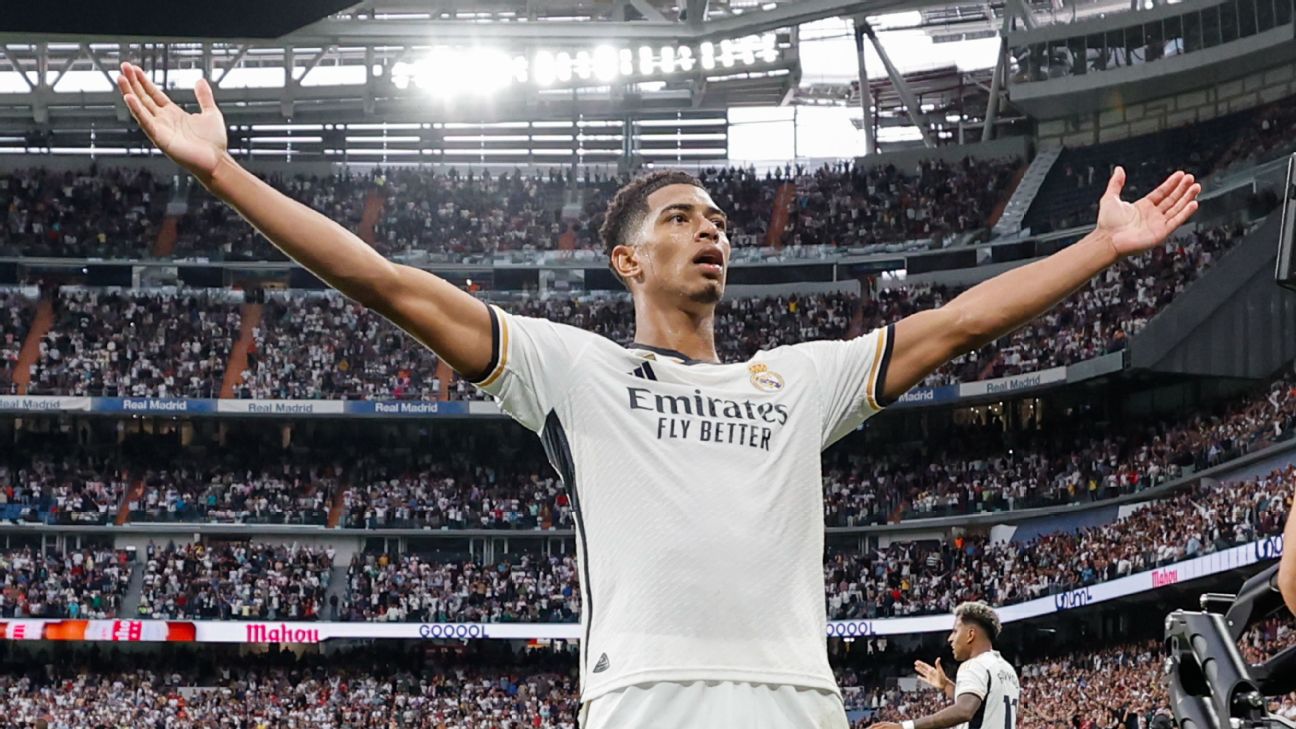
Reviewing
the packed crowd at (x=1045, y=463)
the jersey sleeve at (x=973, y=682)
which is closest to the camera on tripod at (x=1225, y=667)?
the jersey sleeve at (x=973, y=682)

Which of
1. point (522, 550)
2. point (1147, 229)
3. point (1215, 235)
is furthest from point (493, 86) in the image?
point (1147, 229)

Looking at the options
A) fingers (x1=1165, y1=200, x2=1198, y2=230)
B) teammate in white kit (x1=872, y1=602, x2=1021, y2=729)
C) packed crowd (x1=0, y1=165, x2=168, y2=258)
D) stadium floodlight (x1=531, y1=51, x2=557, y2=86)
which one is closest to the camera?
fingers (x1=1165, y1=200, x2=1198, y2=230)

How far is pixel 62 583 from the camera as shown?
48188 millimetres

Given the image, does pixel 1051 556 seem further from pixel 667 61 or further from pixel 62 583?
pixel 62 583

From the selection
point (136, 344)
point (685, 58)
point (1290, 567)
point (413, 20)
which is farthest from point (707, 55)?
point (1290, 567)

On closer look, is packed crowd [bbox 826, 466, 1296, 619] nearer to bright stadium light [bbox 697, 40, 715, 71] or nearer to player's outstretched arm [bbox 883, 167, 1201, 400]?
bright stadium light [bbox 697, 40, 715, 71]

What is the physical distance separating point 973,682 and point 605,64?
46.1m

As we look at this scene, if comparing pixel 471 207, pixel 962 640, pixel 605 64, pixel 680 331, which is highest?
pixel 605 64

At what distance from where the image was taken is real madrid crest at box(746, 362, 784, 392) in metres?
4.38

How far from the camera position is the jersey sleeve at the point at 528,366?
4.29 m

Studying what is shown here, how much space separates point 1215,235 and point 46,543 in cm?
3495

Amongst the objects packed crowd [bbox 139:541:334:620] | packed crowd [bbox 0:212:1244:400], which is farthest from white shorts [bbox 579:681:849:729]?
packed crowd [bbox 0:212:1244:400]

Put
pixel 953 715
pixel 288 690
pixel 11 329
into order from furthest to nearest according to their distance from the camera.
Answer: pixel 11 329
pixel 288 690
pixel 953 715

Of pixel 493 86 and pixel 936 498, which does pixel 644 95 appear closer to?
pixel 493 86
